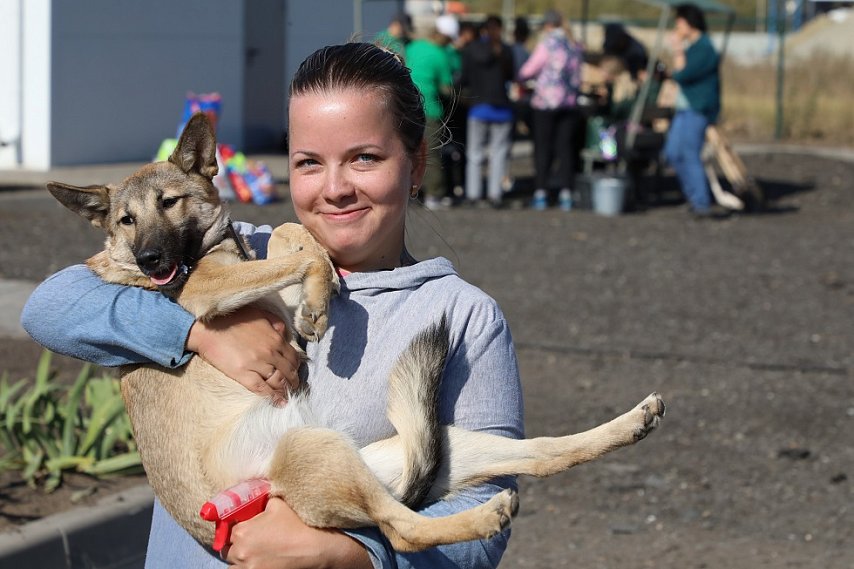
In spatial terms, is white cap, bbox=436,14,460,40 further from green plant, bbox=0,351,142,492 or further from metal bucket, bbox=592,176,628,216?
green plant, bbox=0,351,142,492

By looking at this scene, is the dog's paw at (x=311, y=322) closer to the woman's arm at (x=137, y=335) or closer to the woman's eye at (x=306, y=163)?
the woman's arm at (x=137, y=335)

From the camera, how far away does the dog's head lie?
3.22 meters

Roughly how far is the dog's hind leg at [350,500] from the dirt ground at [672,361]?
0.71m

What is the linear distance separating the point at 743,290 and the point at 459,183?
634 cm

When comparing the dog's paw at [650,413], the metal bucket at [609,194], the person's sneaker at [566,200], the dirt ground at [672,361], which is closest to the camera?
the dog's paw at [650,413]

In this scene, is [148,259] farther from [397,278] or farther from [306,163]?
[397,278]

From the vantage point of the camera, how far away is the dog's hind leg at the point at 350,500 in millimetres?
2404

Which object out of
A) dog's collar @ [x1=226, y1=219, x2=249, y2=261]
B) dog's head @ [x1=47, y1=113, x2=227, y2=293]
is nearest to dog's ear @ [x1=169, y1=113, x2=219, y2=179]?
dog's head @ [x1=47, y1=113, x2=227, y2=293]

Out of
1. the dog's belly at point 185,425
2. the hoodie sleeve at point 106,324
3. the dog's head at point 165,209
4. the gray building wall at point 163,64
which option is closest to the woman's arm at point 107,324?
the hoodie sleeve at point 106,324

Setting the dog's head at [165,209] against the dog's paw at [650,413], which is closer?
the dog's paw at [650,413]

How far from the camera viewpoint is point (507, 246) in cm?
1262

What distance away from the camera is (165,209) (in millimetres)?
3383

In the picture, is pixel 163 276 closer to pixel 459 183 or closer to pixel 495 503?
pixel 495 503

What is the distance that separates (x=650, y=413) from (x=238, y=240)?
3.99ft
